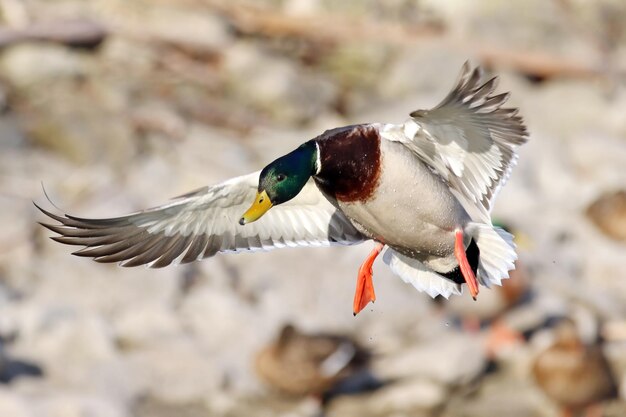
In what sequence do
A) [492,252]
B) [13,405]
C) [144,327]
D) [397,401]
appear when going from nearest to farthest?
1. [492,252]
2. [13,405]
3. [397,401]
4. [144,327]

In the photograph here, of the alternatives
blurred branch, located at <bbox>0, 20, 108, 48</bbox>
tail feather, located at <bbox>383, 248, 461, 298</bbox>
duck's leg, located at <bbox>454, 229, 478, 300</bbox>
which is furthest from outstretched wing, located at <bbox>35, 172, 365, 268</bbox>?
blurred branch, located at <bbox>0, 20, 108, 48</bbox>

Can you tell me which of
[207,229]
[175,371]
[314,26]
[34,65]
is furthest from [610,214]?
[207,229]

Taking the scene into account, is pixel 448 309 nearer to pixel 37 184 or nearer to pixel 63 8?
pixel 37 184

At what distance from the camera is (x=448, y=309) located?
8938mm

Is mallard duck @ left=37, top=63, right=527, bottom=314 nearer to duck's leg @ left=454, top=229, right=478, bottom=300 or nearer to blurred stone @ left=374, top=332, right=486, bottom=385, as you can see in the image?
duck's leg @ left=454, top=229, right=478, bottom=300

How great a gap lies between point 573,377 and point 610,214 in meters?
1.72

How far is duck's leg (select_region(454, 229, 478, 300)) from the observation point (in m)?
5.02

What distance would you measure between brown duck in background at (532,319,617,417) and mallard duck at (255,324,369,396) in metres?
1.29

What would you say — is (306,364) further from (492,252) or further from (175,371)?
(492,252)

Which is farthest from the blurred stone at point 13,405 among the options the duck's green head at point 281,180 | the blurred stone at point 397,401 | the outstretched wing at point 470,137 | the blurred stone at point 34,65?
the blurred stone at point 34,65

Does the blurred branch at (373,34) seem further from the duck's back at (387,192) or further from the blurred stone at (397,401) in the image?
the duck's back at (387,192)

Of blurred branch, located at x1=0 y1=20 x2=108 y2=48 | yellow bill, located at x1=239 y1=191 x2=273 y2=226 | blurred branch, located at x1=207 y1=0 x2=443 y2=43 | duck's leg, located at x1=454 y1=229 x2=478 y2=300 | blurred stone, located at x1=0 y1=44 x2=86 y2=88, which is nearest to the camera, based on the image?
yellow bill, located at x1=239 y1=191 x2=273 y2=226

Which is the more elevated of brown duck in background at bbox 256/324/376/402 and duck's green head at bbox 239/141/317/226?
duck's green head at bbox 239/141/317/226

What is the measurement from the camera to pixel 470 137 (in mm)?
5074
